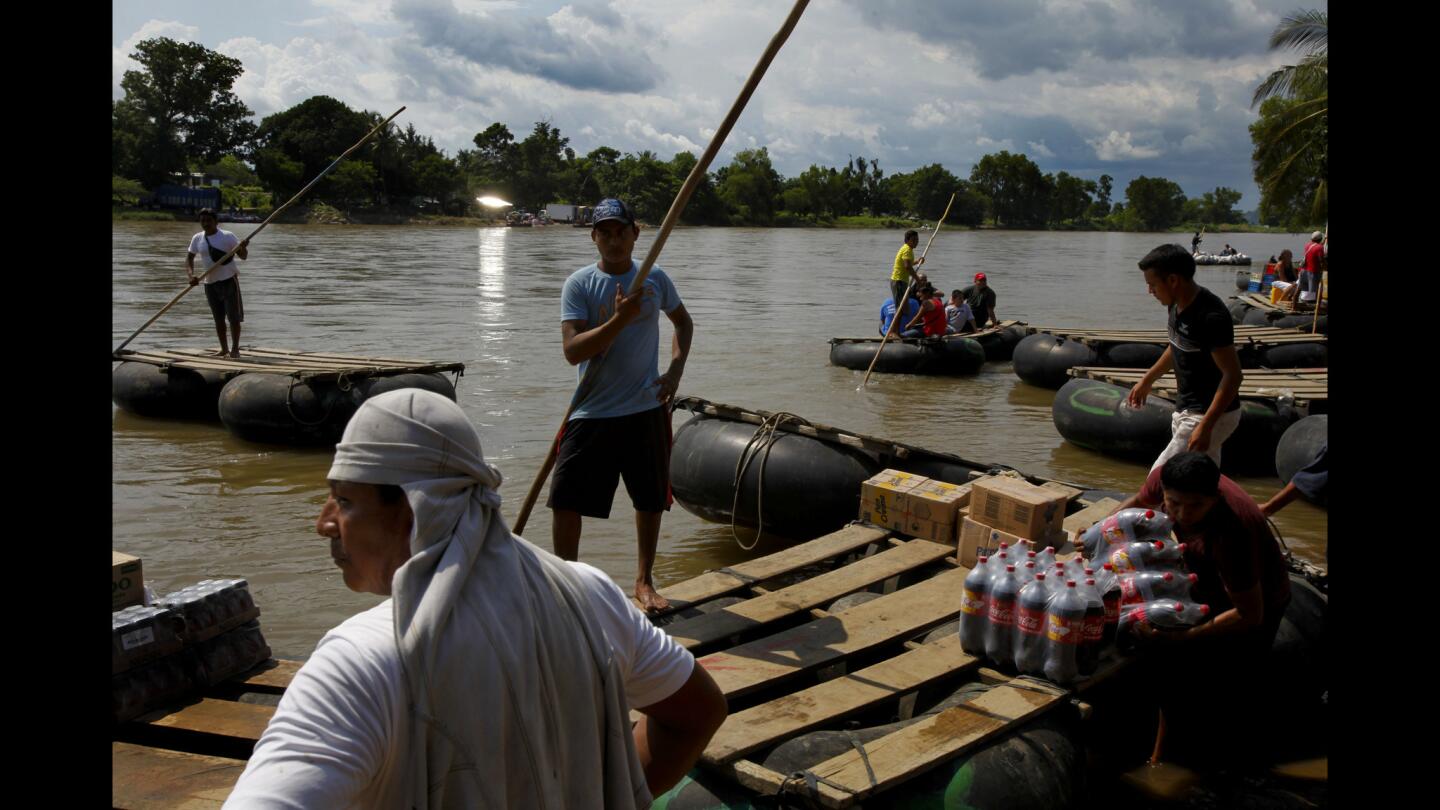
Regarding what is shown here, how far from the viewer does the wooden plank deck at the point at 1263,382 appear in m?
10.2

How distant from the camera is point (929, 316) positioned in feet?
52.9

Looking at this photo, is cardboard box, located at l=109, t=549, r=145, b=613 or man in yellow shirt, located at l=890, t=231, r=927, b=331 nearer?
cardboard box, located at l=109, t=549, r=145, b=613

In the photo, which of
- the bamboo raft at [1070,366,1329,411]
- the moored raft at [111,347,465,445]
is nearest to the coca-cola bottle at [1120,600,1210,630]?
the bamboo raft at [1070,366,1329,411]

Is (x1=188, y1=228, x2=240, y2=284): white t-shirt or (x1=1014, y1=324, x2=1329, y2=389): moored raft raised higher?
(x1=188, y1=228, x2=240, y2=284): white t-shirt

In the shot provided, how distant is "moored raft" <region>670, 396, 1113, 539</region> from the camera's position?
22.7ft

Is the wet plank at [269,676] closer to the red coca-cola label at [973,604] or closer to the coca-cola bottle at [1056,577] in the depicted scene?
the red coca-cola label at [973,604]

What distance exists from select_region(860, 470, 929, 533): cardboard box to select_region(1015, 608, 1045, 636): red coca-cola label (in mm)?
1914

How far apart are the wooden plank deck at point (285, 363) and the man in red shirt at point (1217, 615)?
26.0ft

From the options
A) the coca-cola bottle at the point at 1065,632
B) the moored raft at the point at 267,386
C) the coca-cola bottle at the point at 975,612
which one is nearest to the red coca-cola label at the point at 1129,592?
the coca-cola bottle at the point at 1065,632

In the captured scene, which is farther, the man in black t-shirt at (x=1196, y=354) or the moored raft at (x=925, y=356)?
the moored raft at (x=925, y=356)

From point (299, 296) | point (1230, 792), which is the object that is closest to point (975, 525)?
point (1230, 792)

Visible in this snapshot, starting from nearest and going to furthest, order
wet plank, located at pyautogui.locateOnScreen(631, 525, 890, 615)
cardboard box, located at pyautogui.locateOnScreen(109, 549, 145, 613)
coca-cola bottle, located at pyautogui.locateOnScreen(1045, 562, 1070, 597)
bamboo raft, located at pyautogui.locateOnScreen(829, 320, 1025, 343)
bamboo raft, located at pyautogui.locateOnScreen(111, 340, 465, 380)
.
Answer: cardboard box, located at pyautogui.locateOnScreen(109, 549, 145, 613)
coca-cola bottle, located at pyautogui.locateOnScreen(1045, 562, 1070, 597)
wet plank, located at pyautogui.locateOnScreen(631, 525, 890, 615)
bamboo raft, located at pyautogui.locateOnScreen(111, 340, 465, 380)
bamboo raft, located at pyautogui.locateOnScreen(829, 320, 1025, 343)

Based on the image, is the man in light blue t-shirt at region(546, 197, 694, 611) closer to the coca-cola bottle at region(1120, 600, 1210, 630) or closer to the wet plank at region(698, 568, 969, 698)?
the wet plank at region(698, 568, 969, 698)

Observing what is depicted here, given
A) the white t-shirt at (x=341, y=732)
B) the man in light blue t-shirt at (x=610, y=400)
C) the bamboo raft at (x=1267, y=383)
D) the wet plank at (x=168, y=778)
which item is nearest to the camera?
the white t-shirt at (x=341, y=732)
